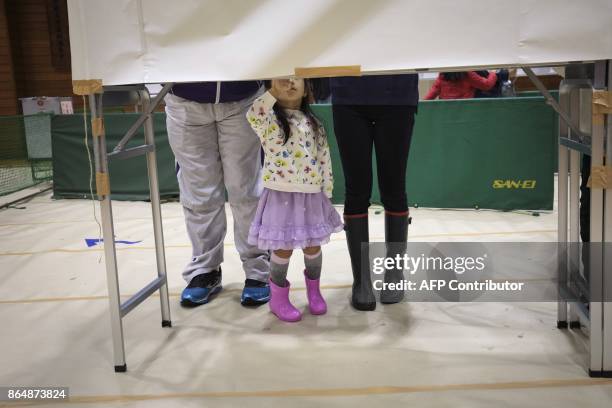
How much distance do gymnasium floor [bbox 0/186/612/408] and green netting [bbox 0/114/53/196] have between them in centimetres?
311

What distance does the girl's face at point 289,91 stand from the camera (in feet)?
6.73

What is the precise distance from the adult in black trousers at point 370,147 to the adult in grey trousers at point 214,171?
1.25ft

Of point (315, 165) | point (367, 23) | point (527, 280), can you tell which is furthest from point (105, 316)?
point (527, 280)

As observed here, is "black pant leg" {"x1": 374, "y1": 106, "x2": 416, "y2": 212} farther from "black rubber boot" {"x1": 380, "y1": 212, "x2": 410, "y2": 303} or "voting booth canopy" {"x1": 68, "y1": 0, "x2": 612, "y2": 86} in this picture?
"voting booth canopy" {"x1": 68, "y1": 0, "x2": 612, "y2": 86}

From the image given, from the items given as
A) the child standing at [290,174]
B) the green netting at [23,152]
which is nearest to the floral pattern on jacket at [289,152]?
the child standing at [290,174]

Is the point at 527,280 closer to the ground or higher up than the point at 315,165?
closer to the ground

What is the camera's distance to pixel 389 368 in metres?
1.82

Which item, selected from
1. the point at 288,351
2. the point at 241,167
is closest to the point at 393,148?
the point at 241,167

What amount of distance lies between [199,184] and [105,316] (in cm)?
67

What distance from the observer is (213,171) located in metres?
2.38

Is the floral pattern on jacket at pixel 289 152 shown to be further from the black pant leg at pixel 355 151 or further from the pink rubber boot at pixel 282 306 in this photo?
the pink rubber boot at pixel 282 306

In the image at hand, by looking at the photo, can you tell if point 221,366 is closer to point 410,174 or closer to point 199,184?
point 199,184

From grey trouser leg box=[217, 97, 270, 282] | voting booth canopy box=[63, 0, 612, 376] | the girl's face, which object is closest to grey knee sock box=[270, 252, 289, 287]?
grey trouser leg box=[217, 97, 270, 282]

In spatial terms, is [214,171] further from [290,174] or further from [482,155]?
[482,155]
